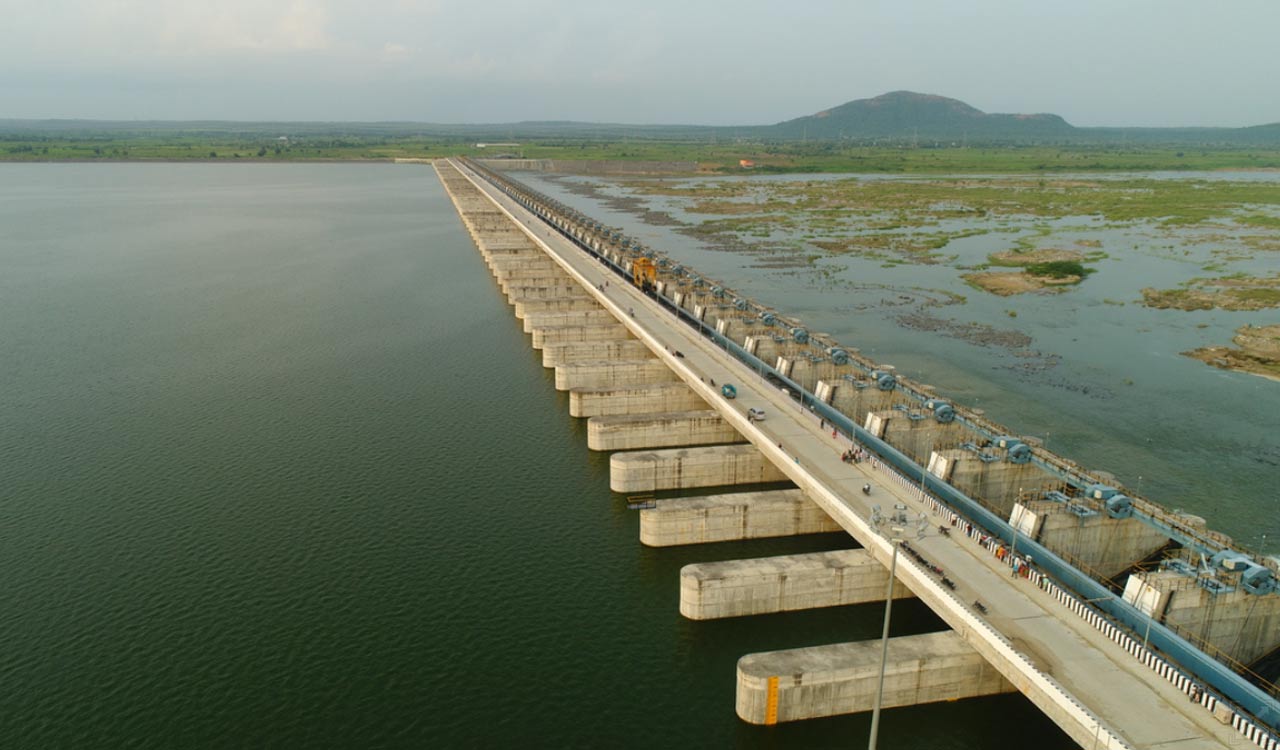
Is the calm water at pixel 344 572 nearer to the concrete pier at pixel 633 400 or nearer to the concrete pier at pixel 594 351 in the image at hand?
the concrete pier at pixel 633 400

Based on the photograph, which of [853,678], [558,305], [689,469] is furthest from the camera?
[558,305]

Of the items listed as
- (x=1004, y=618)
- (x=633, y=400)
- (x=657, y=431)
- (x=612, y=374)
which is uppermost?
(x=1004, y=618)

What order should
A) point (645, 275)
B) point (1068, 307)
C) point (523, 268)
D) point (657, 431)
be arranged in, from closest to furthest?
point (657, 431), point (645, 275), point (1068, 307), point (523, 268)

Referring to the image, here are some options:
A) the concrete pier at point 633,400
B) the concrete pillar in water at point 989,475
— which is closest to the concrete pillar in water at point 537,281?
Result: the concrete pier at point 633,400

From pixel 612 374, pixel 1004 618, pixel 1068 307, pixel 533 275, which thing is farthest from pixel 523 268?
pixel 1004 618

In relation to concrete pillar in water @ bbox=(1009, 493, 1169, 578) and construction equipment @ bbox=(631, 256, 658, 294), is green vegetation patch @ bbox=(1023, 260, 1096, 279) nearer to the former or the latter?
construction equipment @ bbox=(631, 256, 658, 294)

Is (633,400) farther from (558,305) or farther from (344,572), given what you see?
(558,305)

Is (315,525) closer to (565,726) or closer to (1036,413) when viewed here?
(565,726)
